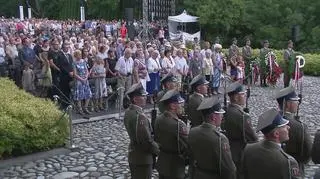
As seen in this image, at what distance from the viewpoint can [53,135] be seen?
10.6m

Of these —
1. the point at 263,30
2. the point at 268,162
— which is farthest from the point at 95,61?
the point at 263,30

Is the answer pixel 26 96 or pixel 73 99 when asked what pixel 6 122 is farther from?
pixel 73 99

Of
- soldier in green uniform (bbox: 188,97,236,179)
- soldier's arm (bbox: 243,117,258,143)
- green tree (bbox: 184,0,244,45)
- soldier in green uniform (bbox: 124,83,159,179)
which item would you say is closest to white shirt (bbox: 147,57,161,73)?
soldier in green uniform (bbox: 124,83,159,179)

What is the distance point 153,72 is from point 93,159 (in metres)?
5.85

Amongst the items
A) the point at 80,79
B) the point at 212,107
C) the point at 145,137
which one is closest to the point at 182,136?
the point at 145,137

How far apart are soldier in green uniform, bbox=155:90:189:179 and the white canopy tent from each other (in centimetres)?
2743

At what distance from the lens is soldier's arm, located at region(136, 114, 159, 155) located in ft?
23.1

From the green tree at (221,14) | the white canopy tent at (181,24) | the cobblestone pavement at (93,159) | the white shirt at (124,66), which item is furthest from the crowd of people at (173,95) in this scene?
the green tree at (221,14)

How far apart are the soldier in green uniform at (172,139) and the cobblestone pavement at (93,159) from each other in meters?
2.18

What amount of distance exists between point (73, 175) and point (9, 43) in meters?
8.40

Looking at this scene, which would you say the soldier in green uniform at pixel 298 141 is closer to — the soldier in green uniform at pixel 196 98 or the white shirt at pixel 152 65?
the soldier in green uniform at pixel 196 98

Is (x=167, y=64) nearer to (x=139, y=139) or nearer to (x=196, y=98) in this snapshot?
(x=196, y=98)

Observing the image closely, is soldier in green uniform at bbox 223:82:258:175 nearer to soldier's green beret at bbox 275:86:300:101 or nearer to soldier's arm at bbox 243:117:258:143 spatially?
soldier's arm at bbox 243:117:258:143

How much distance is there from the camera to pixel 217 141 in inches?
231
